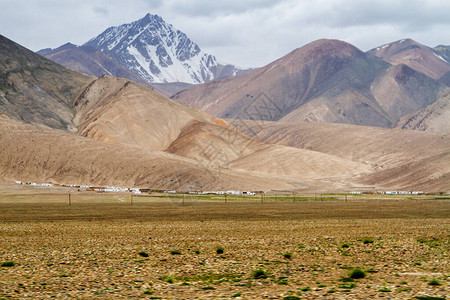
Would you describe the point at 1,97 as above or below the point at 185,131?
above

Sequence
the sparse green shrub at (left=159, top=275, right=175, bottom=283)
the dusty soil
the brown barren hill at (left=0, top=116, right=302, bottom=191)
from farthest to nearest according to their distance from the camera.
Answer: the brown barren hill at (left=0, top=116, right=302, bottom=191) → the sparse green shrub at (left=159, top=275, right=175, bottom=283) → the dusty soil

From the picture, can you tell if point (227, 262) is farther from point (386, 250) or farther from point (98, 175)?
point (98, 175)

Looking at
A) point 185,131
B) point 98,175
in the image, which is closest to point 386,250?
point 98,175

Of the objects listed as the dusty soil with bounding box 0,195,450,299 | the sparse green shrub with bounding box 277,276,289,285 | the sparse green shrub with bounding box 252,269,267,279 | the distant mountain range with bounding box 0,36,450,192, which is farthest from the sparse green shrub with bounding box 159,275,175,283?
the distant mountain range with bounding box 0,36,450,192

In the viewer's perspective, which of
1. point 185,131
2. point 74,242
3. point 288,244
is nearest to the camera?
point 288,244

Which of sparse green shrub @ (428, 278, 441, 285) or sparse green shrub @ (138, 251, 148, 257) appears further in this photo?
sparse green shrub @ (138, 251, 148, 257)

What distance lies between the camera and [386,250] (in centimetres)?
2634

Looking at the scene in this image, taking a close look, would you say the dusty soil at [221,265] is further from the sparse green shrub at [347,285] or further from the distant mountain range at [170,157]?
the distant mountain range at [170,157]

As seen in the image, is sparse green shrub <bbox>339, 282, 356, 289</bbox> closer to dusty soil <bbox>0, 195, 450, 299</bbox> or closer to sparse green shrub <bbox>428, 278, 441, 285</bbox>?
dusty soil <bbox>0, 195, 450, 299</bbox>

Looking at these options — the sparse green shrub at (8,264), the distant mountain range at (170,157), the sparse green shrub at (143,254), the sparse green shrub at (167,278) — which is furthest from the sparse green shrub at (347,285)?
the distant mountain range at (170,157)

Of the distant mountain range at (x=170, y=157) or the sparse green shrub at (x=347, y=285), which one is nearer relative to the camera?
the sparse green shrub at (x=347, y=285)

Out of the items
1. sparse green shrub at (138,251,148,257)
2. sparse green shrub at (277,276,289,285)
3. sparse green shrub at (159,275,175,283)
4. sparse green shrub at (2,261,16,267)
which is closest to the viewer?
sparse green shrub at (277,276,289,285)

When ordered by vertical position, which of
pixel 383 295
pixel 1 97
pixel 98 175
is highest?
pixel 1 97

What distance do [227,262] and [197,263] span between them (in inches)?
46.9
